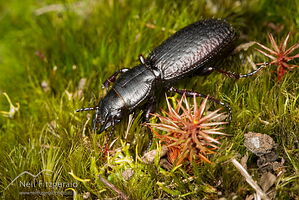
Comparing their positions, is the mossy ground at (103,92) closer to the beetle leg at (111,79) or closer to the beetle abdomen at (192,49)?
the beetle leg at (111,79)

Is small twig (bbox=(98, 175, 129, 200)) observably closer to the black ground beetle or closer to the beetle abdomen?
the black ground beetle

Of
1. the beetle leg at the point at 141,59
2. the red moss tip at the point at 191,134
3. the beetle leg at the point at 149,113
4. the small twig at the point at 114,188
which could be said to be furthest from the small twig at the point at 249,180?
the beetle leg at the point at 141,59

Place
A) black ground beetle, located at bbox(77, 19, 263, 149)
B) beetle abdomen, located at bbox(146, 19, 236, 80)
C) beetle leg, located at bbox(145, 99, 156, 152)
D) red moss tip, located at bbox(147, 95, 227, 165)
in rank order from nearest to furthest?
red moss tip, located at bbox(147, 95, 227, 165) → beetle leg, located at bbox(145, 99, 156, 152) → black ground beetle, located at bbox(77, 19, 263, 149) → beetle abdomen, located at bbox(146, 19, 236, 80)

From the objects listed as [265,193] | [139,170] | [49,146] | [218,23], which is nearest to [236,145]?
[265,193]

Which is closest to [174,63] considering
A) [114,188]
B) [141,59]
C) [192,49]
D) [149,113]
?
[192,49]

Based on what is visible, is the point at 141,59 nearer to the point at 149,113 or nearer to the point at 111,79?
the point at 111,79

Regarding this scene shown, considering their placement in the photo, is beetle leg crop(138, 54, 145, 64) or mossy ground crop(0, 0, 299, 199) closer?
mossy ground crop(0, 0, 299, 199)

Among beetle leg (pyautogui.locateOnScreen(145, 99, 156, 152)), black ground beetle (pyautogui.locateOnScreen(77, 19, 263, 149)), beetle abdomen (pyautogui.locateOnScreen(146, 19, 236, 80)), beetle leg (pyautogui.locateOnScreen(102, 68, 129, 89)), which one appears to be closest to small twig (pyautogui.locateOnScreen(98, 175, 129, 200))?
beetle leg (pyautogui.locateOnScreen(145, 99, 156, 152))
